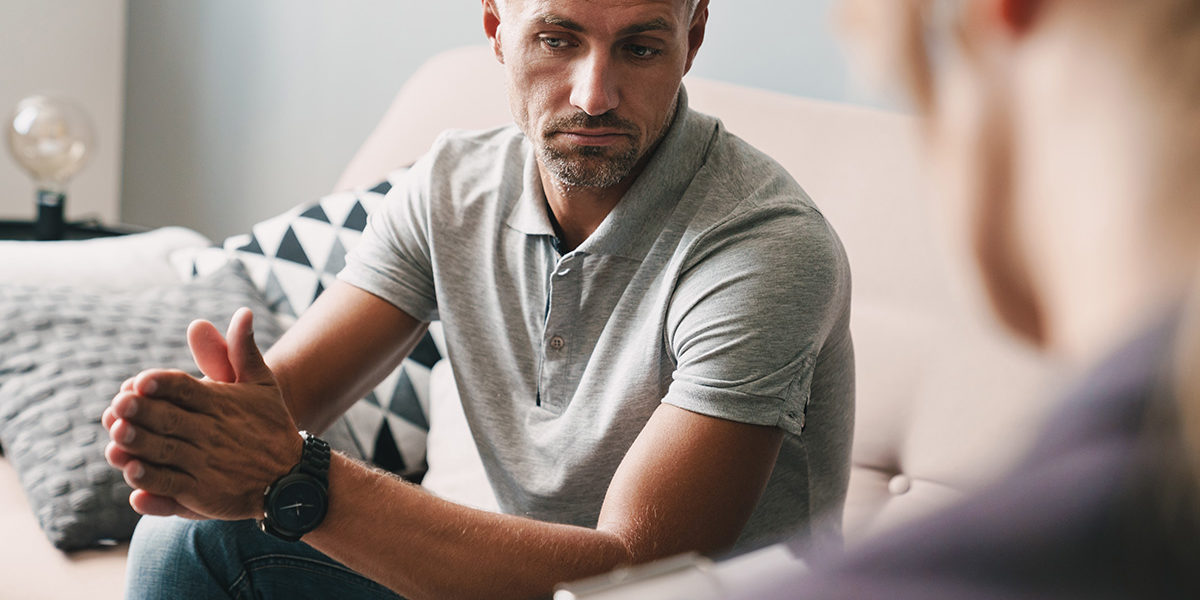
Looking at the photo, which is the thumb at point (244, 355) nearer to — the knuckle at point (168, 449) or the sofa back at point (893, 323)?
the knuckle at point (168, 449)

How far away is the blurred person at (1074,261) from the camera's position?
31 cm

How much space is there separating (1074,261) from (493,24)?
1.11 meters

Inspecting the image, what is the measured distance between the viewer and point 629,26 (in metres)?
1.14

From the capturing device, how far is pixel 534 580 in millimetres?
1021

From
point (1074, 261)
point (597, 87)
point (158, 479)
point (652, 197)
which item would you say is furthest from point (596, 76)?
point (1074, 261)

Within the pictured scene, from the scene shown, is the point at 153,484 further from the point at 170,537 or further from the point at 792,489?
the point at 792,489

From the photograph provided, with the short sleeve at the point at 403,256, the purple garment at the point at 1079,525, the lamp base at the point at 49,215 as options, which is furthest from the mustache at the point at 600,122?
the lamp base at the point at 49,215

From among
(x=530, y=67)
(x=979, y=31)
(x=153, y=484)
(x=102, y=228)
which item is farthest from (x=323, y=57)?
(x=979, y=31)

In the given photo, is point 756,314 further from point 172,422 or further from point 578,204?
point 172,422

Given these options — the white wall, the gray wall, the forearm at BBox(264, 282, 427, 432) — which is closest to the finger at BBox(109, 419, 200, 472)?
the forearm at BBox(264, 282, 427, 432)

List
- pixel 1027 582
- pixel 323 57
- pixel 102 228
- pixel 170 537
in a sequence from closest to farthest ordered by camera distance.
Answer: pixel 1027 582 < pixel 170 537 < pixel 102 228 < pixel 323 57

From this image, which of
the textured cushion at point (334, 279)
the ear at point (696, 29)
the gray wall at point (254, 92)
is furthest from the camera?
the gray wall at point (254, 92)

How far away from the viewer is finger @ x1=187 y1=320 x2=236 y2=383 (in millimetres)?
1120

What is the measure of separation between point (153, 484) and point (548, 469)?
1.36 feet
